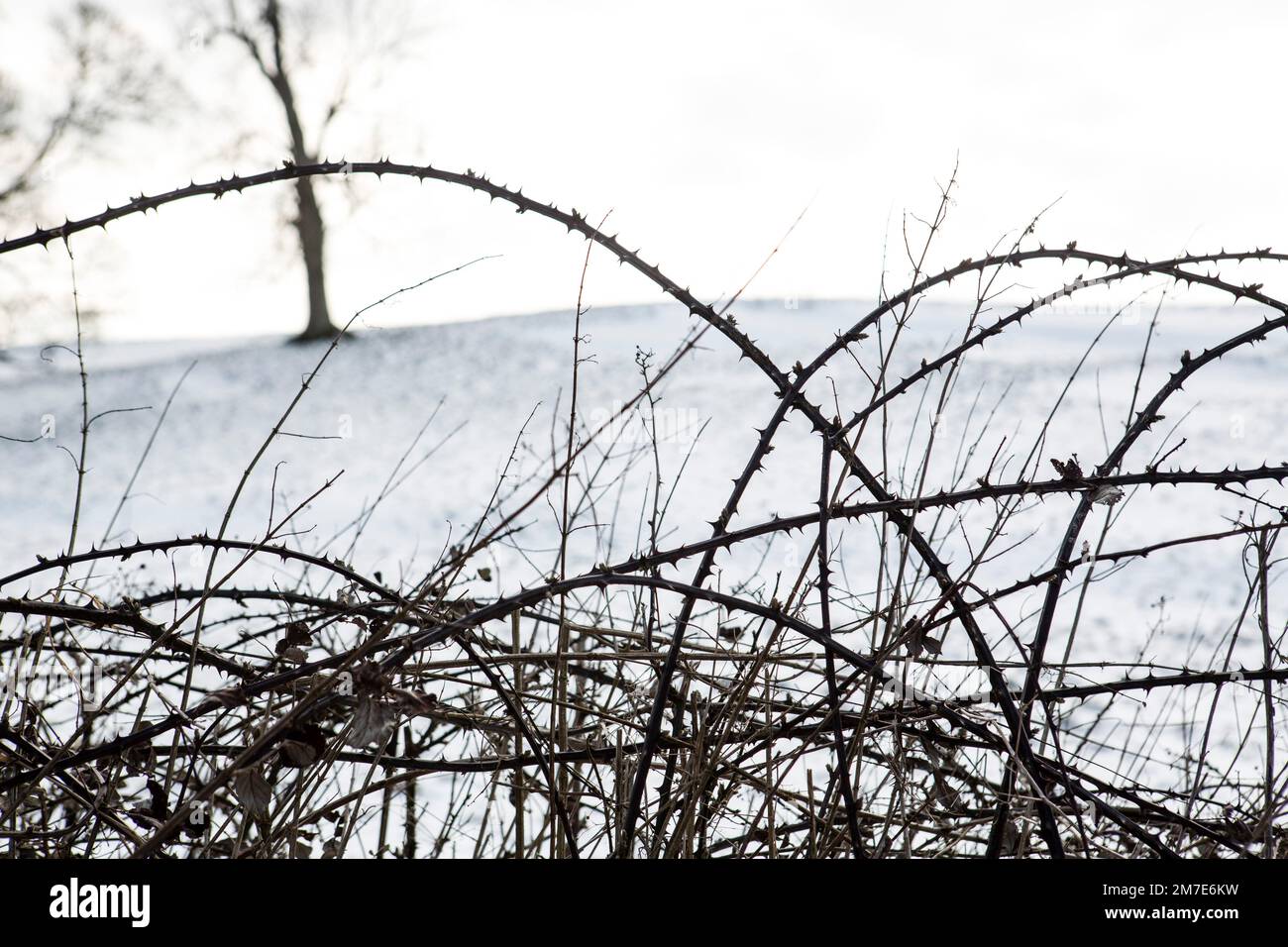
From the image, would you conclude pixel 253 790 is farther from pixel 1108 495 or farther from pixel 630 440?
pixel 630 440

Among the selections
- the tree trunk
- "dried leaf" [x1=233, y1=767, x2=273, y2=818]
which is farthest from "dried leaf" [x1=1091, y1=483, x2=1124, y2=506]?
the tree trunk

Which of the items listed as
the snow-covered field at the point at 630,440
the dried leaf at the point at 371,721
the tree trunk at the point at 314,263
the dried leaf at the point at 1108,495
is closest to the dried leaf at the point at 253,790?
the dried leaf at the point at 371,721

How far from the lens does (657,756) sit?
4.98ft

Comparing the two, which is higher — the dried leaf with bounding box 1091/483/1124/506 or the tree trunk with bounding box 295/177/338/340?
the tree trunk with bounding box 295/177/338/340

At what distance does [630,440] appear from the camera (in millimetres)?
5941

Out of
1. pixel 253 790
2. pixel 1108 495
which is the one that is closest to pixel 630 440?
pixel 1108 495

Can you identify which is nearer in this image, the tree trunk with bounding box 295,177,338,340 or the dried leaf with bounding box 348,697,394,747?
the dried leaf with bounding box 348,697,394,747

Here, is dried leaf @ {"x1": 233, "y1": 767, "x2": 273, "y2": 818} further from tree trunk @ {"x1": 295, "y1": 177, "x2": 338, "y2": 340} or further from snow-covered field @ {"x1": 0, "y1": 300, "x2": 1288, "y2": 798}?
tree trunk @ {"x1": 295, "y1": 177, "x2": 338, "y2": 340}

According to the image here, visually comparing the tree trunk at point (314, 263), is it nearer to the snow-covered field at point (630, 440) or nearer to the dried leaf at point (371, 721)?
the snow-covered field at point (630, 440)

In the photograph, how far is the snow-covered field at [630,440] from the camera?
7723mm

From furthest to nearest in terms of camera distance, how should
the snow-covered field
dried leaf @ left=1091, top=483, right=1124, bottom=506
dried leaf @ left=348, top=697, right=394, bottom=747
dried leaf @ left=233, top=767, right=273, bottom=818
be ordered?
the snow-covered field < dried leaf @ left=1091, top=483, right=1124, bottom=506 < dried leaf @ left=233, top=767, right=273, bottom=818 < dried leaf @ left=348, top=697, right=394, bottom=747

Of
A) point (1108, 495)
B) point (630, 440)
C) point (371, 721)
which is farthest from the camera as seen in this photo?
point (630, 440)

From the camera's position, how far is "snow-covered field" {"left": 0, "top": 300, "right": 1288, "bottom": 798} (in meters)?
7.72
